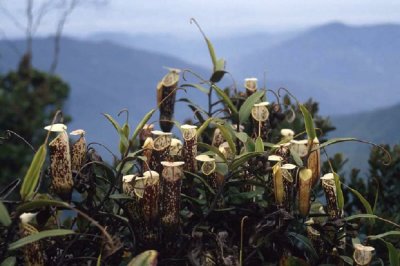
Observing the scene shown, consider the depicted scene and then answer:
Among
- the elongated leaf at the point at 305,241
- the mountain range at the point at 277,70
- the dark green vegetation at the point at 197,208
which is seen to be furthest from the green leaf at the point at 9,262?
the mountain range at the point at 277,70

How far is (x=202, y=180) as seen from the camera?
1003 millimetres

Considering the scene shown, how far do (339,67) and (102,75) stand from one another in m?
43.8

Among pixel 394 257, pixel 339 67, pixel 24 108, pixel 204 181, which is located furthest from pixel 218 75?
pixel 339 67

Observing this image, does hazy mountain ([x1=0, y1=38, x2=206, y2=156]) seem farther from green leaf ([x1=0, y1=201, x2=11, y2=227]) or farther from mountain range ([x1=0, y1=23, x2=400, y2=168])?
green leaf ([x1=0, y1=201, x2=11, y2=227])

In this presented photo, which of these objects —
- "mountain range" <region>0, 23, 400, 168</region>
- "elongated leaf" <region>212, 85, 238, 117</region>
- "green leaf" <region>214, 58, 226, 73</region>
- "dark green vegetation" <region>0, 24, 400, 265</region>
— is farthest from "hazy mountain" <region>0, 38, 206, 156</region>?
"dark green vegetation" <region>0, 24, 400, 265</region>

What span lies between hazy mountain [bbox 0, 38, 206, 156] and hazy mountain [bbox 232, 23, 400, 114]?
54.7 ft

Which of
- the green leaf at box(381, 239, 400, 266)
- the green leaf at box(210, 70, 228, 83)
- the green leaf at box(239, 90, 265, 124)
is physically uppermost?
the green leaf at box(210, 70, 228, 83)

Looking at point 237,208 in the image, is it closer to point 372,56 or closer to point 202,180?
point 202,180

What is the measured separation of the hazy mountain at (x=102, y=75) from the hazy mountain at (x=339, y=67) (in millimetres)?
16674

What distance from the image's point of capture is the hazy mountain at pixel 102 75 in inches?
4008

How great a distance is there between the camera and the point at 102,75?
111312 millimetres

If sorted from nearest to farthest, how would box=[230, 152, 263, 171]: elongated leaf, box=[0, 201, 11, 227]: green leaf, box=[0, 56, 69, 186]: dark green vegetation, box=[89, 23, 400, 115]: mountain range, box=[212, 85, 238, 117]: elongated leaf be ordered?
box=[0, 201, 11, 227]: green leaf → box=[230, 152, 263, 171]: elongated leaf → box=[212, 85, 238, 117]: elongated leaf → box=[0, 56, 69, 186]: dark green vegetation → box=[89, 23, 400, 115]: mountain range

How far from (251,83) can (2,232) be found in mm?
698

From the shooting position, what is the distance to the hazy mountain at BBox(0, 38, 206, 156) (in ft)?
334
